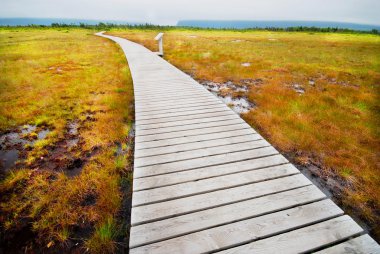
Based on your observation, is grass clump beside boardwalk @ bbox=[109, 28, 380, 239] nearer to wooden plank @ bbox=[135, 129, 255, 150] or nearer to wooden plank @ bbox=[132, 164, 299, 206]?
wooden plank @ bbox=[135, 129, 255, 150]

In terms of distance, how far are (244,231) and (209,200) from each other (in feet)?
1.78

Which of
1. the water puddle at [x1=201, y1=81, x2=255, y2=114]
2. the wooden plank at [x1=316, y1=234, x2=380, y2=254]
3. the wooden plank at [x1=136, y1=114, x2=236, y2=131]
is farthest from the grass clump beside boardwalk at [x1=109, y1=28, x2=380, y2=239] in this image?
the wooden plank at [x1=136, y1=114, x2=236, y2=131]

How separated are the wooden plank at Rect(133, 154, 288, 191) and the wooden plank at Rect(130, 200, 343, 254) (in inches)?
32.9

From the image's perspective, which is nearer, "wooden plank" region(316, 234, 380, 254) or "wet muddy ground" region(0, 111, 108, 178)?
"wooden plank" region(316, 234, 380, 254)

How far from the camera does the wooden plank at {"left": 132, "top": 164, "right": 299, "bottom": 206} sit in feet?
8.84

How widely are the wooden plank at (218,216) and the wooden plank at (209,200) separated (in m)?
0.06

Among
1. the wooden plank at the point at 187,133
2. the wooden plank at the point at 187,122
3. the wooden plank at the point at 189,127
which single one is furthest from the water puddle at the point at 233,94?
the wooden plank at the point at 187,133

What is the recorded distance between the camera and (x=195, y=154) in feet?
11.7

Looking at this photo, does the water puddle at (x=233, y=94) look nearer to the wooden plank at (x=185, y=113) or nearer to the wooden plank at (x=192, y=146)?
the wooden plank at (x=185, y=113)

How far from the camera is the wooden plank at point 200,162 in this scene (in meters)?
3.18

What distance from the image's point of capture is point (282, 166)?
3.25 m

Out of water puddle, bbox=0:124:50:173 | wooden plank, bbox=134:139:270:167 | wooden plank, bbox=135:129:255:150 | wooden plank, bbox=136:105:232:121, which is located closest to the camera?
wooden plank, bbox=134:139:270:167

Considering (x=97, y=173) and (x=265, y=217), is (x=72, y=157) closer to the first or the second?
(x=97, y=173)

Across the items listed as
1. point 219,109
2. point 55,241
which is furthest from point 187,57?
point 55,241
